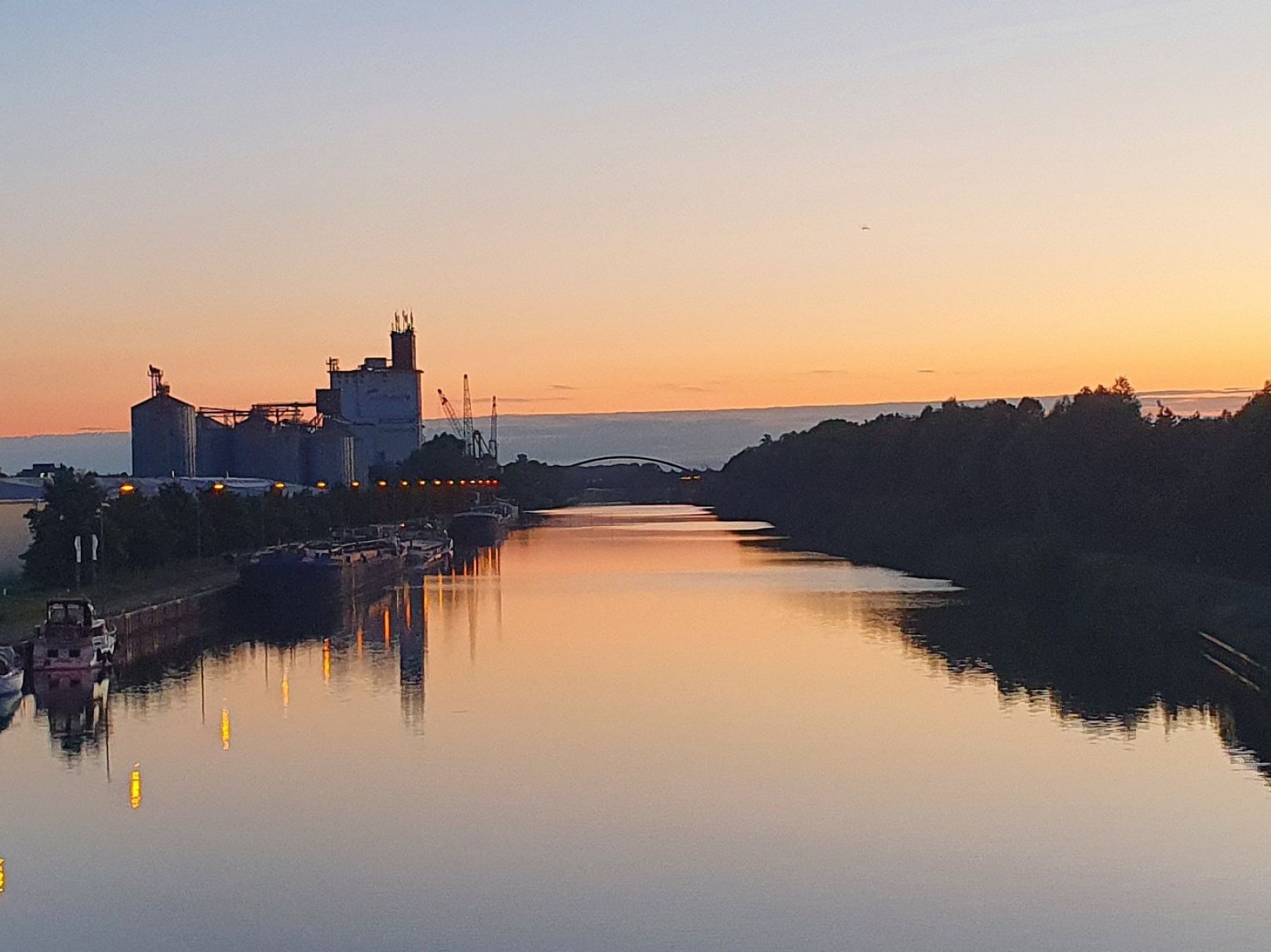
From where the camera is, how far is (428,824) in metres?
17.0

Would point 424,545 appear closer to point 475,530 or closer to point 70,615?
point 475,530

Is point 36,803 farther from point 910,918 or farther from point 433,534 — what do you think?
A: point 433,534

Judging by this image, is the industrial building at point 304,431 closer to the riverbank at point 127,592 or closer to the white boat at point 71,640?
the riverbank at point 127,592

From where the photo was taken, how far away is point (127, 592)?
35.4m

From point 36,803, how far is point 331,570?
26503 mm

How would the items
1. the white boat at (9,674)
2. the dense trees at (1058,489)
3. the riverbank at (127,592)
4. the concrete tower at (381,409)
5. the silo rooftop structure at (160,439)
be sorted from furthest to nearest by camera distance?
the concrete tower at (381,409)
the silo rooftop structure at (160,439)
the dense trees at (1058,489)
the riverbank at (127,592)
the white boat at (9,674)

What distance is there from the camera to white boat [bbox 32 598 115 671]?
1020 inches

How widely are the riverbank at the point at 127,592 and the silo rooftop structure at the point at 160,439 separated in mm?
38440

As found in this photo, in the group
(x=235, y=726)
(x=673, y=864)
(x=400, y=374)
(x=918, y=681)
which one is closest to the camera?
(x=673, y=864)

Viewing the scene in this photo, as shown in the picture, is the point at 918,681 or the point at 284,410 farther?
the point at 284,410

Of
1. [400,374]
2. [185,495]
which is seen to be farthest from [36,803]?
[400,374]

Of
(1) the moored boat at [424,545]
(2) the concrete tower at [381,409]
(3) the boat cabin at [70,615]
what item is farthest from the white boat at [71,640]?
(2) the concrete tower at [381,409]

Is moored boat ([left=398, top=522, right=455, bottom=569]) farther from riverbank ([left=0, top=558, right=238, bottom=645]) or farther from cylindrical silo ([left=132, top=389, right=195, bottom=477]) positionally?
riverbank ([left=0, top=558, right=238, bottom=645])

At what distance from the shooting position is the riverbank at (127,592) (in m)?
29.0
